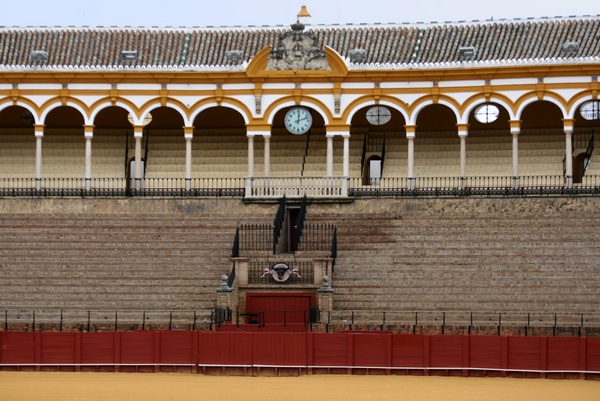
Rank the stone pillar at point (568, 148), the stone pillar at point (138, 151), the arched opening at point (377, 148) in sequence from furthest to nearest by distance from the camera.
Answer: the arched opening at point (377, 148) < the stone pillar at point (138, 151) < the stone pillar at point (568, 148)

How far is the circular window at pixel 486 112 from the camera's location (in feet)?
186

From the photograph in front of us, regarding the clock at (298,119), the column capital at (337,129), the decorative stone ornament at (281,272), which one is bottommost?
the decorative stone ornament at (281,272)

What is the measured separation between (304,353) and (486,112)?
18.2 metres

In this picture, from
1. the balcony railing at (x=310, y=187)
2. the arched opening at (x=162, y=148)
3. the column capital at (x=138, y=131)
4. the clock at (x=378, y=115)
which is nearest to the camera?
the balcony railing at (x=310, y=187)

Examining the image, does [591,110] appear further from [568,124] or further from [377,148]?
[377,148]

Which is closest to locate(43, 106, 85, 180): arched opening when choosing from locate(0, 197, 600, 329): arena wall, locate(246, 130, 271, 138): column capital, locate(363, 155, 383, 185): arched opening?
locate(0, 197, 600, 329): arena wall

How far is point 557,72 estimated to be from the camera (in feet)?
181

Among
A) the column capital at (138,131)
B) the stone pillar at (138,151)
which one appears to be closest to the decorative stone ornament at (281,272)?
the stone pillar at (138,151)

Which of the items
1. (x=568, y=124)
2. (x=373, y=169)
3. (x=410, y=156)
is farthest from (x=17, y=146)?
(x=568, y=124)

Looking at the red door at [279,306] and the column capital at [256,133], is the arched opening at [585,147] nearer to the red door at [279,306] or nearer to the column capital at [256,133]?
the column capital at [256,133]

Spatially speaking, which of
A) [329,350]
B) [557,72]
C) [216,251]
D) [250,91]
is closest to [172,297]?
[216,251]

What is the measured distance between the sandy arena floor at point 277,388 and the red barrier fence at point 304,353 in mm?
451

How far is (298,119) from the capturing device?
188 ft

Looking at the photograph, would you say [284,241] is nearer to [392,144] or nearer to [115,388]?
[392,144]
